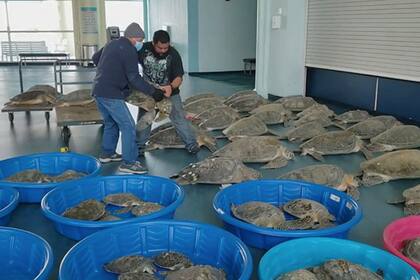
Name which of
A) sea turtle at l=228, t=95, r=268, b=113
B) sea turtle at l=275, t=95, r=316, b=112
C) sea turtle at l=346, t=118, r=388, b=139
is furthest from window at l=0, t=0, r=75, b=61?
sea turtle at l=346, t=118, r=388, b=139

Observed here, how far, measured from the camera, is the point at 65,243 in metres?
2.52

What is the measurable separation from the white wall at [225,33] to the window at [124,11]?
5.95m

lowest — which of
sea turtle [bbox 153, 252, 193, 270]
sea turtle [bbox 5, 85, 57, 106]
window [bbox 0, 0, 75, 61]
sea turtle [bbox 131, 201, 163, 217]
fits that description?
Result: sea turtle [bbox 153, 252, 193, 270]

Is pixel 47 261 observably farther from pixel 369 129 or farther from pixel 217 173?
pixel 369 129

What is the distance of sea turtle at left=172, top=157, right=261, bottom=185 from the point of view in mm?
3383

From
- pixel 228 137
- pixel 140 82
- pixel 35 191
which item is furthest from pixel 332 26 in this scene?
pixel 35 191

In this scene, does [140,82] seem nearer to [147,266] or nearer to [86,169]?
[86,169]

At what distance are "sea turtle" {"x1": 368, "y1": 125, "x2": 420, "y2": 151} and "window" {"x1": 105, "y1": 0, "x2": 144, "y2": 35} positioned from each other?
1410 centimetres

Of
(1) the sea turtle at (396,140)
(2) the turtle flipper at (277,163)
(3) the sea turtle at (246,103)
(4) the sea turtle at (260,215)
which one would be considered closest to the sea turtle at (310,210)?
(4) the sea turtle at (260,215)

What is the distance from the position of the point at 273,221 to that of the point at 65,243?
127 centimetres

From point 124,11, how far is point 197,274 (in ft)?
55.4

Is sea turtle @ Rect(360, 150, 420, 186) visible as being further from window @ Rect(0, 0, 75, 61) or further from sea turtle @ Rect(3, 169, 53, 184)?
window @ Rect(0, 0, 75, 61)

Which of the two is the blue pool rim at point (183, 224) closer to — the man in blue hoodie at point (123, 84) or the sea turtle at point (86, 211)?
the sea turtle at point (86, 211)

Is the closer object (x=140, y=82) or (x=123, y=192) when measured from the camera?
(x=123, y=192)
